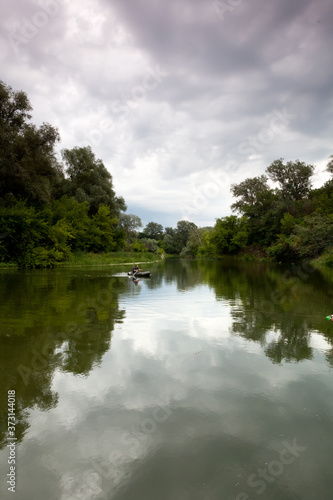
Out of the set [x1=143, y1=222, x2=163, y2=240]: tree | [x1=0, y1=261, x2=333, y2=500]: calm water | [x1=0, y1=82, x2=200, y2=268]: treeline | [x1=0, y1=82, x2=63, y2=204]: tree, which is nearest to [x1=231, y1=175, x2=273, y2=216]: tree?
[x1=0, y1=82, x2=200, y2=268]: treeline

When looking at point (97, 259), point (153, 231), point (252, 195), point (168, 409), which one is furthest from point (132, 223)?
point (168, 409)

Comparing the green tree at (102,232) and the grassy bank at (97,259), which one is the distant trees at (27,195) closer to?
the grassy bank at (97,259)

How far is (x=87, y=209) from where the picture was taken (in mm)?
46438

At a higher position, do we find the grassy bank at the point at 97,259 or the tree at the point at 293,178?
the tree at the point at 293,178

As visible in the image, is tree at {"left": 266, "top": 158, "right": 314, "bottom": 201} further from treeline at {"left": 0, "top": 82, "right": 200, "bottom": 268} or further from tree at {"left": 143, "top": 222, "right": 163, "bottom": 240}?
tree at {"left": 143, "top": 222, "right": 163, "bottom": 240}

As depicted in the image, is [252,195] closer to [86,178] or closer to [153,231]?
[86,178]

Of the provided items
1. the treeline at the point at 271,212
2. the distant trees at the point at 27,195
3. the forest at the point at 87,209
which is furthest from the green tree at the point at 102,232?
the treeline at the point at 271,212

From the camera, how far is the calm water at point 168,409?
298 centimetres

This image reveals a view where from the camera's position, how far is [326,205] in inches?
1705

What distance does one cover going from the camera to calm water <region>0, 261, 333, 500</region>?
2.98 metres

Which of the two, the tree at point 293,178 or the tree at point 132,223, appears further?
the tree at point 132,223

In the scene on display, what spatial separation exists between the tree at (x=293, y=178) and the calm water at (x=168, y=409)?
205 ft

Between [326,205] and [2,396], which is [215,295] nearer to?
[2,396]

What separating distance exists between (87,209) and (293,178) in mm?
43160
